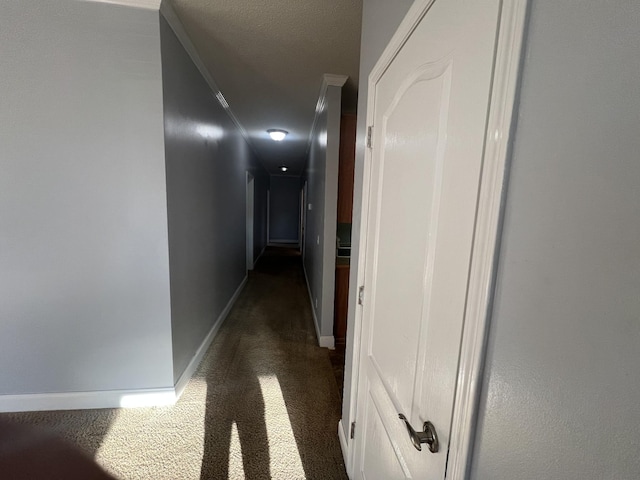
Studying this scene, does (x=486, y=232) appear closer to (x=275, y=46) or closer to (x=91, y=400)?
(x=275, y=46)

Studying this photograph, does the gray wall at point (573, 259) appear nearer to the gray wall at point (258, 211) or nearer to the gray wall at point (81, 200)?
the gray wall at point (81, 200)

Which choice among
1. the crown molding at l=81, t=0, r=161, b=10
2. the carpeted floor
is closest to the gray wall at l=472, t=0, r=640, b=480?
the carpeted floor

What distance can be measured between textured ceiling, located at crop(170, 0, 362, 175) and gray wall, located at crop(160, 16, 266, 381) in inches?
8.0

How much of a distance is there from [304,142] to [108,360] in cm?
405

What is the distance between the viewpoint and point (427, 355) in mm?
A: 683

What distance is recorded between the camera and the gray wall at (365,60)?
977 millimetres

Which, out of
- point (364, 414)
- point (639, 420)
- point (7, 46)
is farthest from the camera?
point (7, 46)

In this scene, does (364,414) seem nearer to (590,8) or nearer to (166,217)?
(590,8)

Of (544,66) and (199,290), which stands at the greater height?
(544,66)

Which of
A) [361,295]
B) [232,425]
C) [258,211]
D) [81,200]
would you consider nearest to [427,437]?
[361,295]

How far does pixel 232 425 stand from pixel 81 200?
67.8 inches

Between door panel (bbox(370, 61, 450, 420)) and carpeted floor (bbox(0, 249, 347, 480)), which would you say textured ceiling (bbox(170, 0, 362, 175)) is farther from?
carpeted floor (bbox(0, 249, 347, 480))

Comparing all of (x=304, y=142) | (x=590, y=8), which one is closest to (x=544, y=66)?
(x=590, y=8)

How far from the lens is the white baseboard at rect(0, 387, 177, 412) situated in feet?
5.62
